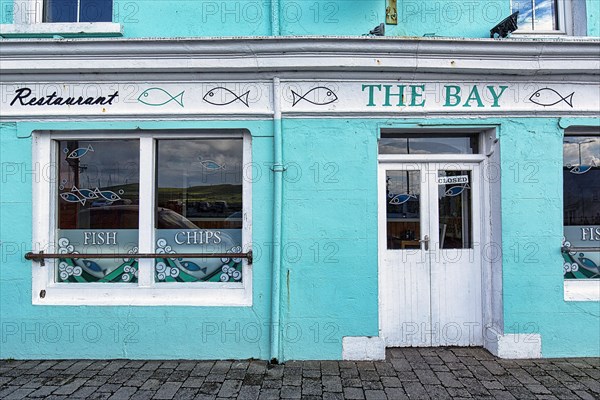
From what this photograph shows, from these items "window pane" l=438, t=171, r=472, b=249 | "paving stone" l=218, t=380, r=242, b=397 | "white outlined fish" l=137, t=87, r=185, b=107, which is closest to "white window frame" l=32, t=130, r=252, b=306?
"white outlined fish" l=137, t=87, r=185, b=107

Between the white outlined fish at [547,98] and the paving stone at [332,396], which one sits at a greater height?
the white outlined fish at [547,98]

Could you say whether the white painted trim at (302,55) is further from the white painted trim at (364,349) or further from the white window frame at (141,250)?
the white painted trim at (364,349)

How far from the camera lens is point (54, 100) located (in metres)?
4.56

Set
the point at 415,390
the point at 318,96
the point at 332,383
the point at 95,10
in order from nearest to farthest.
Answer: the point at 415,390, the point at 332,383, the point at 318,96, the point at 95,10

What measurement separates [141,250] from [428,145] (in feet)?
12.0

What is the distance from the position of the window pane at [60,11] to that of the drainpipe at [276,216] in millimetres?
2689

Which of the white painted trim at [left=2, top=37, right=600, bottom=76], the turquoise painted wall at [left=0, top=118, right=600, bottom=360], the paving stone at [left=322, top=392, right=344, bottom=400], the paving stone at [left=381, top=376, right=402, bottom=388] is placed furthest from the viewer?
the turquoise painted wall at [left=0, top=118, right=600, bottom=360]

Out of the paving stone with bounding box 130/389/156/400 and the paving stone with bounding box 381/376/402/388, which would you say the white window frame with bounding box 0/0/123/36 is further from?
the paving stone with bounding box 381/376/402/388

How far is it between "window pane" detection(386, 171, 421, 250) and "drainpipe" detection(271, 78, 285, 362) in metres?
1.35

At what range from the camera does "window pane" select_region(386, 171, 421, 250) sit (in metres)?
4.82

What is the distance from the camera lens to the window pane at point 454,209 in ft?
15.8

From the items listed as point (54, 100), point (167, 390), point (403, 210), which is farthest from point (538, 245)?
point (54, 100)

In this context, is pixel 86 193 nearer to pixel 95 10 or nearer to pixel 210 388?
pixel 95 10

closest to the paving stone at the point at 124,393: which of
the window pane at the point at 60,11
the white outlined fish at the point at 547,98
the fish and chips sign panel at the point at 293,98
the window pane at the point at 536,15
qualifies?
the fish and chips sign panel at the point at 293,98
